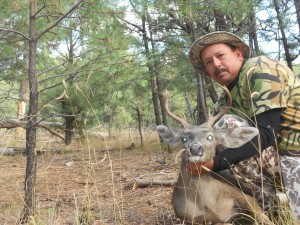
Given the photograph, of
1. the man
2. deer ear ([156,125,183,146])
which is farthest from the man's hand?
deer ear ([156,125,183,146])

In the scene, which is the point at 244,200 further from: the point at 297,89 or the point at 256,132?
the point at 297,89

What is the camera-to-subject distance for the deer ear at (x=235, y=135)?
9.15 feet

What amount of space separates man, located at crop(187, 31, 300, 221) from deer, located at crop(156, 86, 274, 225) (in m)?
0.09

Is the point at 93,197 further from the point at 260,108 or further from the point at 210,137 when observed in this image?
the point at 260,108

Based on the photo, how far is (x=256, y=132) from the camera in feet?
8.93

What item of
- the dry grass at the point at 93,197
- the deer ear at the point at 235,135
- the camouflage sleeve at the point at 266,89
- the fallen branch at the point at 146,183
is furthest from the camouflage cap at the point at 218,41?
the fallen branch at the point at 146,183

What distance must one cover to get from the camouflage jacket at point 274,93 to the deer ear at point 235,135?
0.39 feet

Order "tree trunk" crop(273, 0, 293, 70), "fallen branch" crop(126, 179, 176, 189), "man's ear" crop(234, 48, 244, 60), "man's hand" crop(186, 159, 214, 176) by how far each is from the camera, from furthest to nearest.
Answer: "tree trunk" crop(273, 0, 293, 70), "fallen branch" crop(126, 179, 176, 189), "man's ear" crop(234, 48, 244, 60), "man's hand" crop(186, 159, 214, 176)

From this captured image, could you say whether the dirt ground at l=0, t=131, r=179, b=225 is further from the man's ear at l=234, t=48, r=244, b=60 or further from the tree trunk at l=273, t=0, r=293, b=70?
the tree trunk at l=273, t=0, r=293, b=70

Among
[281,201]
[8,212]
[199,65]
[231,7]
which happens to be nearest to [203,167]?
[281,201]

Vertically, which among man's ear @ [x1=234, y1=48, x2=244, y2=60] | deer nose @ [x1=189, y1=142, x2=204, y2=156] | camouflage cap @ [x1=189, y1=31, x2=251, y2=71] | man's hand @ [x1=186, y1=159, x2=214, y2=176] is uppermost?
camouflage cap @ [x1=189, y1=31, x2=251, y2=71]

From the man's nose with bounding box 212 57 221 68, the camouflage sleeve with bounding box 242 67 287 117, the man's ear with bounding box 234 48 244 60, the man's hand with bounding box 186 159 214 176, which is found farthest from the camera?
the man's ear with bounding box 234 48 244 60

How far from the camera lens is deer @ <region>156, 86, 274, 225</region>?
2.93 meters

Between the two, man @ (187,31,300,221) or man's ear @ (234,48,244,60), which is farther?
man's ear @ (234,48,244,60)
